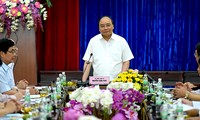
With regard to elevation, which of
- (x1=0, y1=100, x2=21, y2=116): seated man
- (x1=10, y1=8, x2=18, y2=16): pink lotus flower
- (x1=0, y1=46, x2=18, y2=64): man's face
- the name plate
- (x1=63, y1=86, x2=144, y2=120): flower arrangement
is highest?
(x1=10, y1=8, x2=18, y2=16): pink lotus flower

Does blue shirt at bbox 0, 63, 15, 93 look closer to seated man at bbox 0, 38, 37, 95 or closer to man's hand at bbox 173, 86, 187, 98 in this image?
seated man at bbox 0, 38, 37, 95

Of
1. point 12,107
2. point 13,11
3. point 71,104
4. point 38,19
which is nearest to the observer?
point 71,104

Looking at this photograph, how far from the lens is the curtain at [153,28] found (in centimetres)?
637

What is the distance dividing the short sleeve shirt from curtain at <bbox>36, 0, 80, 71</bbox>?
7.14 feet

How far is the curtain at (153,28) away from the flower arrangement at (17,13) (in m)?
1.41

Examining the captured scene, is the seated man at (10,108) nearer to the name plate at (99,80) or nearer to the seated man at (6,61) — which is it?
the seated man at (6,61)

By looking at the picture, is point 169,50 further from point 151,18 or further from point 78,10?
point 78,10

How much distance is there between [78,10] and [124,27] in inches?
33.5

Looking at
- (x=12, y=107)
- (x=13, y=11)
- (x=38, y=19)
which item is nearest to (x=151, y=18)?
(x=38, y=19)

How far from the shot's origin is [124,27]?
6.43 m

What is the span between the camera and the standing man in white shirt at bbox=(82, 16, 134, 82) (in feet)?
13.8

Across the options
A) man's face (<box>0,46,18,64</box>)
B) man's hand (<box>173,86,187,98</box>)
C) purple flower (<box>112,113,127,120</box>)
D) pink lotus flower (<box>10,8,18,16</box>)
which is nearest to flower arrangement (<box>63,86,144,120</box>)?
purple flower (<box>112,113,127,120</box>)

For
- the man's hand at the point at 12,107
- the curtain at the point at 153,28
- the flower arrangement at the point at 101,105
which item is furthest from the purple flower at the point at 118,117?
the curtain at the point at 153,28

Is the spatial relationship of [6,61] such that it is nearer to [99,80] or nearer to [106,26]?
[99,80]
